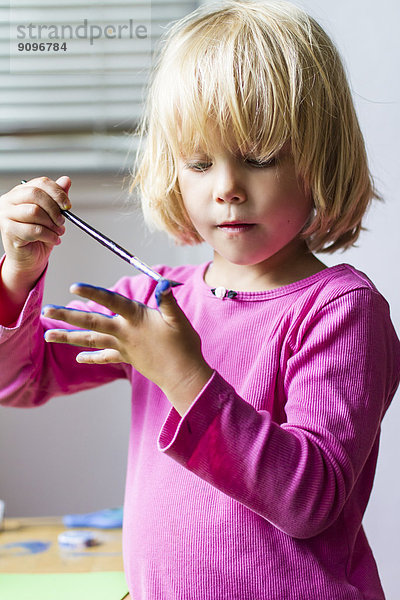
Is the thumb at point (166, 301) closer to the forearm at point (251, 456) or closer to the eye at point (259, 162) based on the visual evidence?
the forearm at point (251, 456)

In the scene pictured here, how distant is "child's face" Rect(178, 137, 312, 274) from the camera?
0.60 metres

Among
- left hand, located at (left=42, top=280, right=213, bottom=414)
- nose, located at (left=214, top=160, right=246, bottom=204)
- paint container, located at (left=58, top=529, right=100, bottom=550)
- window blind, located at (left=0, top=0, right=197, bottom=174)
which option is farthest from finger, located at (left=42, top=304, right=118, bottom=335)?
window blind, located at (left=0, top=0, right=197, bottom=174)

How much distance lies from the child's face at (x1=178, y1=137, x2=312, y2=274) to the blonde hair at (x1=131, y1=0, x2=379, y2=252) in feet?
0.04

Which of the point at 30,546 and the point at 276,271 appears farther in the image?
the point at 30,546

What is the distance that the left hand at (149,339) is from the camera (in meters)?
0.47

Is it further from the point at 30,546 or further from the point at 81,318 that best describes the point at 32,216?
the point at 30,546

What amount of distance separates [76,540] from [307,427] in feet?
1.54

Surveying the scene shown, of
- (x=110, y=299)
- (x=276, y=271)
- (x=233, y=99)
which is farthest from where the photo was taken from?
(x=276, y=271)

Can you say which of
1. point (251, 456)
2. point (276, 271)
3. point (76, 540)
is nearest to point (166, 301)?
point (251, 456)

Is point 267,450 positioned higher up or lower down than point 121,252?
lower down

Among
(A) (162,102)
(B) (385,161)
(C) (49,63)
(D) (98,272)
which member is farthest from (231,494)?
(C) (49,63)

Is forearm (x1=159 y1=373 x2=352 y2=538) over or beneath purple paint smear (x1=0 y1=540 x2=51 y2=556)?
over

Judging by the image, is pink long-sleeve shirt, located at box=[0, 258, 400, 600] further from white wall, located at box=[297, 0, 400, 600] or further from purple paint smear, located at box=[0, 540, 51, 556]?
white wall, located at box=[297, 0, 400, 600]

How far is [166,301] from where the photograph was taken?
476 millimetres
